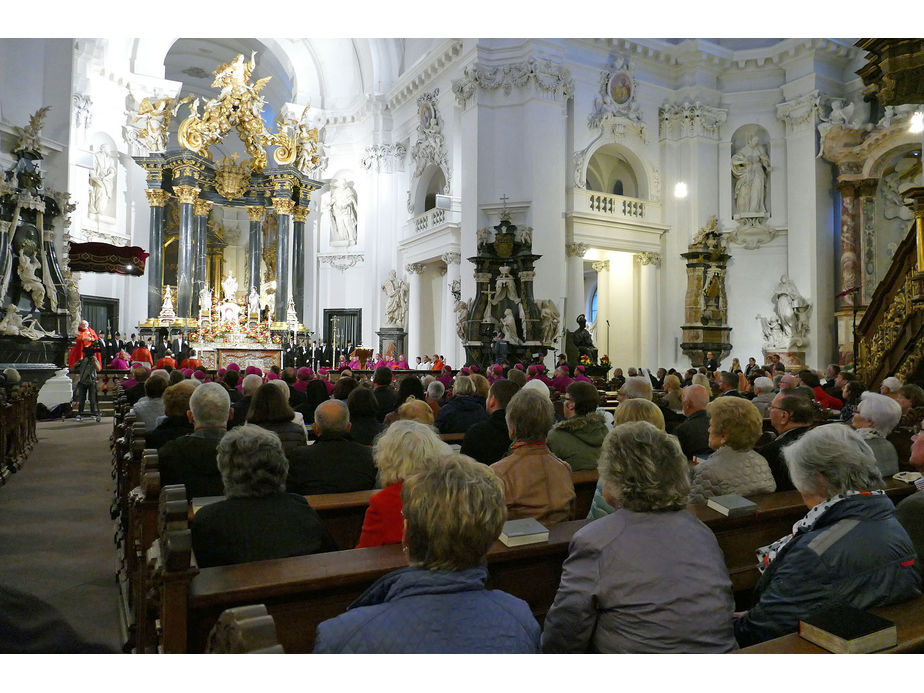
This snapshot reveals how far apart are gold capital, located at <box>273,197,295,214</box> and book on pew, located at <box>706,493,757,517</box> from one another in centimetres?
1922

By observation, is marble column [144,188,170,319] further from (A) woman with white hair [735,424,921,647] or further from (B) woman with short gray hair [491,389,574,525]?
(A) woman with white hair [735,424,921,647]

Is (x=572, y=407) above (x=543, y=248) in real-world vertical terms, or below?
below

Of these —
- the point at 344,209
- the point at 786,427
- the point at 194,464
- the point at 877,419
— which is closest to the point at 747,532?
the point at 786,427

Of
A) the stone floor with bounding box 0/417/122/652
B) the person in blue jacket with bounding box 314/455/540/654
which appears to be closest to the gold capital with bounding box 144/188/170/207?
the stone floor with bounding box 0/417/122/652

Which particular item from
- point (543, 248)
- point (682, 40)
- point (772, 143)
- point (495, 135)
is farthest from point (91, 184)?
point (772, 143)

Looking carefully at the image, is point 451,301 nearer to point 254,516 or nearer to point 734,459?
point 734,459

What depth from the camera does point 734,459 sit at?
3.17 meters

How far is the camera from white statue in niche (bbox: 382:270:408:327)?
19906 mm

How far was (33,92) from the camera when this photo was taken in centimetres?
991

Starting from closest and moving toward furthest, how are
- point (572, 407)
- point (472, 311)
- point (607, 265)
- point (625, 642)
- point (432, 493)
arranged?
point (432, 493) → point (625, 642) → point (572, 407) → point (472, 311) → point (607, 265)

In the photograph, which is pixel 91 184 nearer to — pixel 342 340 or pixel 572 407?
pixel 342 340

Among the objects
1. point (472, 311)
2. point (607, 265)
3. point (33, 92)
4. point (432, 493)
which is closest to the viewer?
point (432, 493)

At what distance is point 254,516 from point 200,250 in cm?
1879

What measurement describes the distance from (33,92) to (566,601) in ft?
37.4
